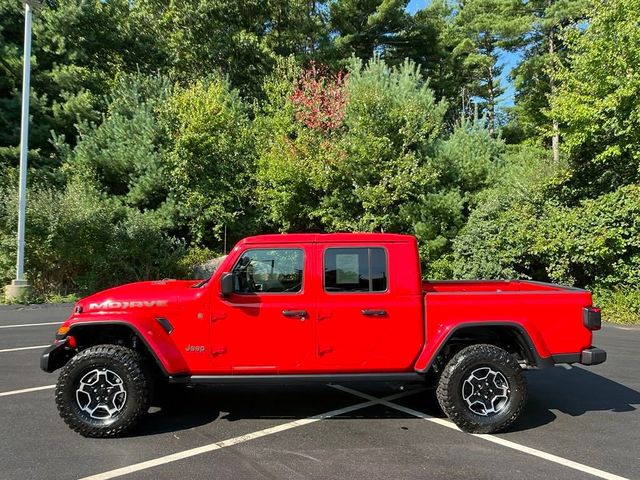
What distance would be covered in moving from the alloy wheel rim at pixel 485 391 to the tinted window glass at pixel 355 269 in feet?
3.92

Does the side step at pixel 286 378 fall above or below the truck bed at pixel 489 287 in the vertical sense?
below

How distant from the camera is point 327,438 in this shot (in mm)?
4297

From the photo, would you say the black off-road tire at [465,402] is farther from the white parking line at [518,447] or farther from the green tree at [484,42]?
the green tree at [484,42]

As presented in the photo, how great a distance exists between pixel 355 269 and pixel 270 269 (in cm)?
83

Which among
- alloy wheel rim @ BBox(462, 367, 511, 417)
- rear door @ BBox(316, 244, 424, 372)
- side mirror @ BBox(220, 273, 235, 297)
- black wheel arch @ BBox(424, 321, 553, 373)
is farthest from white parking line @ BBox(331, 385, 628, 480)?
side mirror @ BBox(220, 273, 235, 297)

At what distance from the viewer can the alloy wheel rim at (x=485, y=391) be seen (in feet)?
14.8

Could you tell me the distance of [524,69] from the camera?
28.6 meters

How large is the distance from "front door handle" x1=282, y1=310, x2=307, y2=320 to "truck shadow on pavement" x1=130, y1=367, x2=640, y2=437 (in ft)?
3.73

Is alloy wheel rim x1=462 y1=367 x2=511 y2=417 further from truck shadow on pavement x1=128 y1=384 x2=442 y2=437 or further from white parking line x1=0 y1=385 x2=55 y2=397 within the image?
white parking line x1=0 y1=385 x2=55 y2=397

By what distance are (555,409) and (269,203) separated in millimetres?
13433

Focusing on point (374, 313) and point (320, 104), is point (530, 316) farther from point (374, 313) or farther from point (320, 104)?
point (320, 104)

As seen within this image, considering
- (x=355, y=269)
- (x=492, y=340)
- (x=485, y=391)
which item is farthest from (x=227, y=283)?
(x=492, y=340)

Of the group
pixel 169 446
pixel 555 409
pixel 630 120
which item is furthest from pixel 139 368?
pixel 630 120

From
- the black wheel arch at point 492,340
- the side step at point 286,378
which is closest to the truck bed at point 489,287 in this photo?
the black wheel arch at point 492,340
